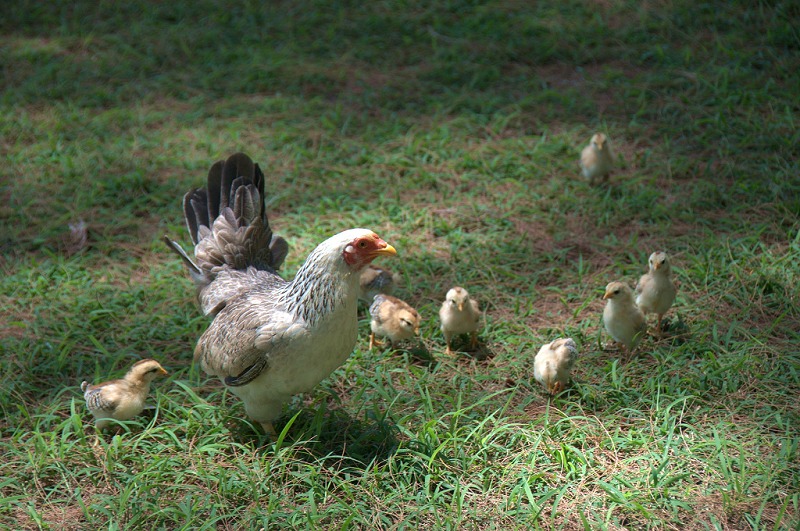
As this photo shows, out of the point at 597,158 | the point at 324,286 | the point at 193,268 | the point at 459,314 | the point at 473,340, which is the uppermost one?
the point at 324,286

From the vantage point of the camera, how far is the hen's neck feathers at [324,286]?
3650 millimetres

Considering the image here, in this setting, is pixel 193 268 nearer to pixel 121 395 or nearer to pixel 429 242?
pixel 121 395

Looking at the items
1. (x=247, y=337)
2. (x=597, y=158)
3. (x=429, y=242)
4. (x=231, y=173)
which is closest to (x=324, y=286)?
(x=247, y=337)

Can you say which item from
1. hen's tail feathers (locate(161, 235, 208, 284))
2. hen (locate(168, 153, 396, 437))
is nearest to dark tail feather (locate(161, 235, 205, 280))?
hen's tail feathers (locate(161, 235, 208, 284))

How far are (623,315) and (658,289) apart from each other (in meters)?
0.31

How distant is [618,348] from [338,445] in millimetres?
1871

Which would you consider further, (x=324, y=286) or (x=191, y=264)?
(x=191, y=264)

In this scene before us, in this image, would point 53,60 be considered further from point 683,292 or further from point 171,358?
point 683,292

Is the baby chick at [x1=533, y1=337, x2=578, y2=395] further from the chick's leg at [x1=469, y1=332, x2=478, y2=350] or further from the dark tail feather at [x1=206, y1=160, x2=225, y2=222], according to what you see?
the dark tail feather at [x1=206, y1=160, x2=225, y2=222]

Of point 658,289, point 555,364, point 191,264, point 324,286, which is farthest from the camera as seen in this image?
point 191,264

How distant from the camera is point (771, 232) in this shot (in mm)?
5520

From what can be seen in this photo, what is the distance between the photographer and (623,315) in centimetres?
445

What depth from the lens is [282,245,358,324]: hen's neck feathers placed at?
365cm

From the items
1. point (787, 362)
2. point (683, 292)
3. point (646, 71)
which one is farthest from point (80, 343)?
point (646, 71)
